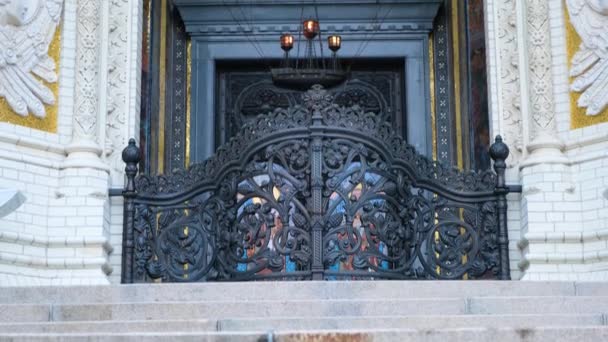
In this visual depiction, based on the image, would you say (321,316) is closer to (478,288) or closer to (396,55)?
(478,288)

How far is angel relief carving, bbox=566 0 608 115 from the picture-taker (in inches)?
536

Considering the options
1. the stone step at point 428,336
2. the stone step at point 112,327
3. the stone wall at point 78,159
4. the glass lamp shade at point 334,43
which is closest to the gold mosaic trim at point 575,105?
the glass lamp shade at point 334,43

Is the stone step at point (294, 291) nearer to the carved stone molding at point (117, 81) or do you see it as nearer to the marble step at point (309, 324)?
the marble step at point (309, 324)

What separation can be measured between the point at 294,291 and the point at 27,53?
187 inches

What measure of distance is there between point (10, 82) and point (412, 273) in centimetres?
426

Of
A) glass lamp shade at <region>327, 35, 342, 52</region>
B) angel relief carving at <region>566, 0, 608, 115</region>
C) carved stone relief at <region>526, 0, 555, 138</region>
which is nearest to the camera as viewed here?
angel relief carving at <region>566, 0, 608, 115</region>

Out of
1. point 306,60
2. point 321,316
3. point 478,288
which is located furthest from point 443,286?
point 306,60

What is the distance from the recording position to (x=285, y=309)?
9.70 metres

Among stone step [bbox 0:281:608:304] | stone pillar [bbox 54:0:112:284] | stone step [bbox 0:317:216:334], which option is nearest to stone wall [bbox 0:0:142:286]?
stone pillar [bbox 54:0:112:284]

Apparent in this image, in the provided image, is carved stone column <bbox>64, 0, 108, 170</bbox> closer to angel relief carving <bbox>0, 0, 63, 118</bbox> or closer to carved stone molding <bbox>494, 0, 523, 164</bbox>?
angel relief carving <bbox>0, 0, 63, 118</bbox>

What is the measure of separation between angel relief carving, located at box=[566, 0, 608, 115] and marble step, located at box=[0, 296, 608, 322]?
4.19m

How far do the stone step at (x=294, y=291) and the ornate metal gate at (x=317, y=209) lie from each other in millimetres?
2608

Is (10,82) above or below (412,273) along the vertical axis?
above

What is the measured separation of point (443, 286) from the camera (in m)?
10.6
